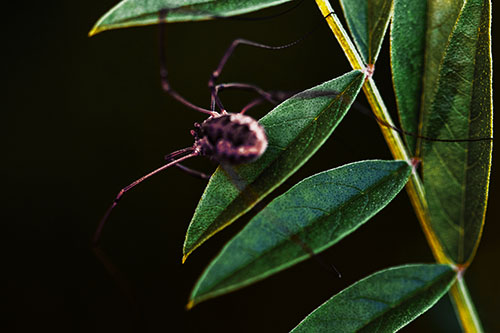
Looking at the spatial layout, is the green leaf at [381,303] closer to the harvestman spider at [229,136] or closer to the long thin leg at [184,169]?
the harvestman spider at [229,136]

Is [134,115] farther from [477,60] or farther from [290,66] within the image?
[477,60]

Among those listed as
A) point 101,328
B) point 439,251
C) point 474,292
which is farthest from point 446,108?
point 101,328

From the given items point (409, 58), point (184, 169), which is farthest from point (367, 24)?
point (184, 169)

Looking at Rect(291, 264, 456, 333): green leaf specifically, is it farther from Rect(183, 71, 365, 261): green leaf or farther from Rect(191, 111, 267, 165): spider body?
Rect(191, 111, 267, 165): spider body

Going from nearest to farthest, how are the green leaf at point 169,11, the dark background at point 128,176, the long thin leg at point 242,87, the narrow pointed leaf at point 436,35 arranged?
the green leaf at point 169,11 → the narrow pointed leaf at point 436,35 → the long thin leg at point 242,87 → the dark background at point 128,176

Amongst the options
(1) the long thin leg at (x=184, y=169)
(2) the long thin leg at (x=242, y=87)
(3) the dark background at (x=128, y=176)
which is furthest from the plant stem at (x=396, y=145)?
(3) the dark background at (x=128, y=176)

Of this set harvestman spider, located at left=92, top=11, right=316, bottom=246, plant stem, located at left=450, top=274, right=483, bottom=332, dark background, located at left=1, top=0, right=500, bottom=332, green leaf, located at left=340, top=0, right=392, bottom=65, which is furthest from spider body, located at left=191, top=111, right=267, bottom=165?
dark background, located at left=1, top=0, right=500, bottom=332
